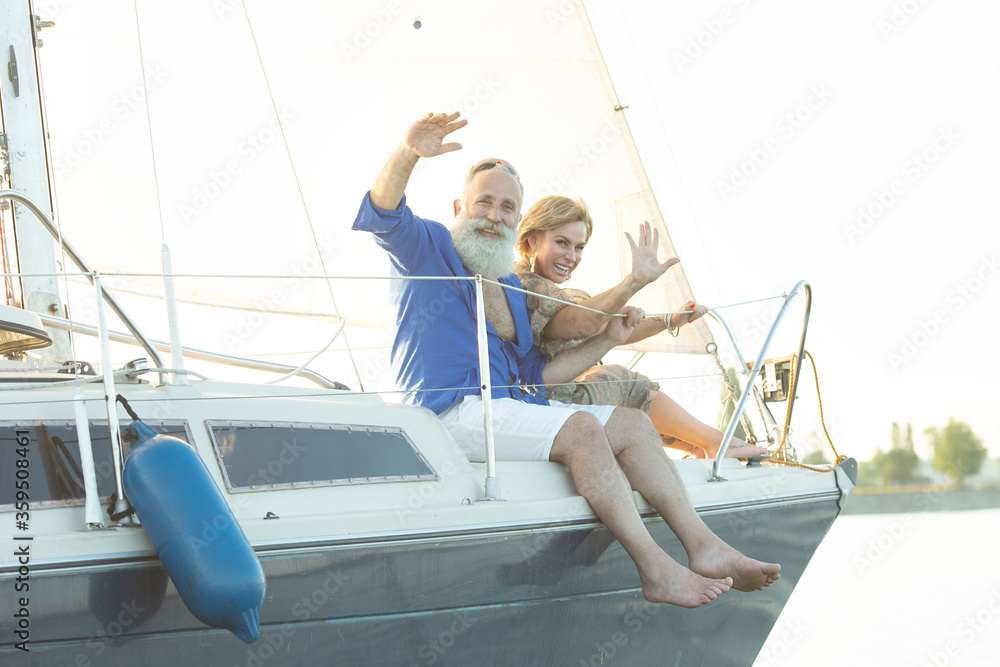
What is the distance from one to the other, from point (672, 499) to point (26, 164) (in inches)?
116

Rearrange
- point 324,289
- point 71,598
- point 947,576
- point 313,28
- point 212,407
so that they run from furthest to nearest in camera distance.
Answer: point 947,576 → point 313,28 → point 324,289 → point 212,407 → point 71,598

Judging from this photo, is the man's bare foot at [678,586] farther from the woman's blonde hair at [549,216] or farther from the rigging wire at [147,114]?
the rigging wire at [147,114]

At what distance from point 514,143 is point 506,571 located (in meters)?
2.48

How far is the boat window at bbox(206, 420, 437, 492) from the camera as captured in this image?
257cm

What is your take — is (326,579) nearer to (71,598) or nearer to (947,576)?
(71,598)

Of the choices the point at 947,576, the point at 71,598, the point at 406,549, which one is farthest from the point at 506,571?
the point at 947,576

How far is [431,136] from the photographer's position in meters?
2.84

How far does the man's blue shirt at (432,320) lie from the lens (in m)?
3.12

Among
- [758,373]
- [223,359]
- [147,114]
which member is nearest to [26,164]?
[147,114]

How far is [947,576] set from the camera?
34.7 ft

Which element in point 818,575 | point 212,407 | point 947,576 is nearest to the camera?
point 212,407

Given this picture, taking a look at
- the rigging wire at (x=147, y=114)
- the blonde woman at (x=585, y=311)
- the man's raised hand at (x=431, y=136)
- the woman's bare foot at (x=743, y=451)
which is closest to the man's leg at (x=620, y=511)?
the blonde woman at (x=585, y=311)

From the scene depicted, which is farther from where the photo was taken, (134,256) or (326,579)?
(134,256)

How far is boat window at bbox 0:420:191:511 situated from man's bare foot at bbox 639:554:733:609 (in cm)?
145
